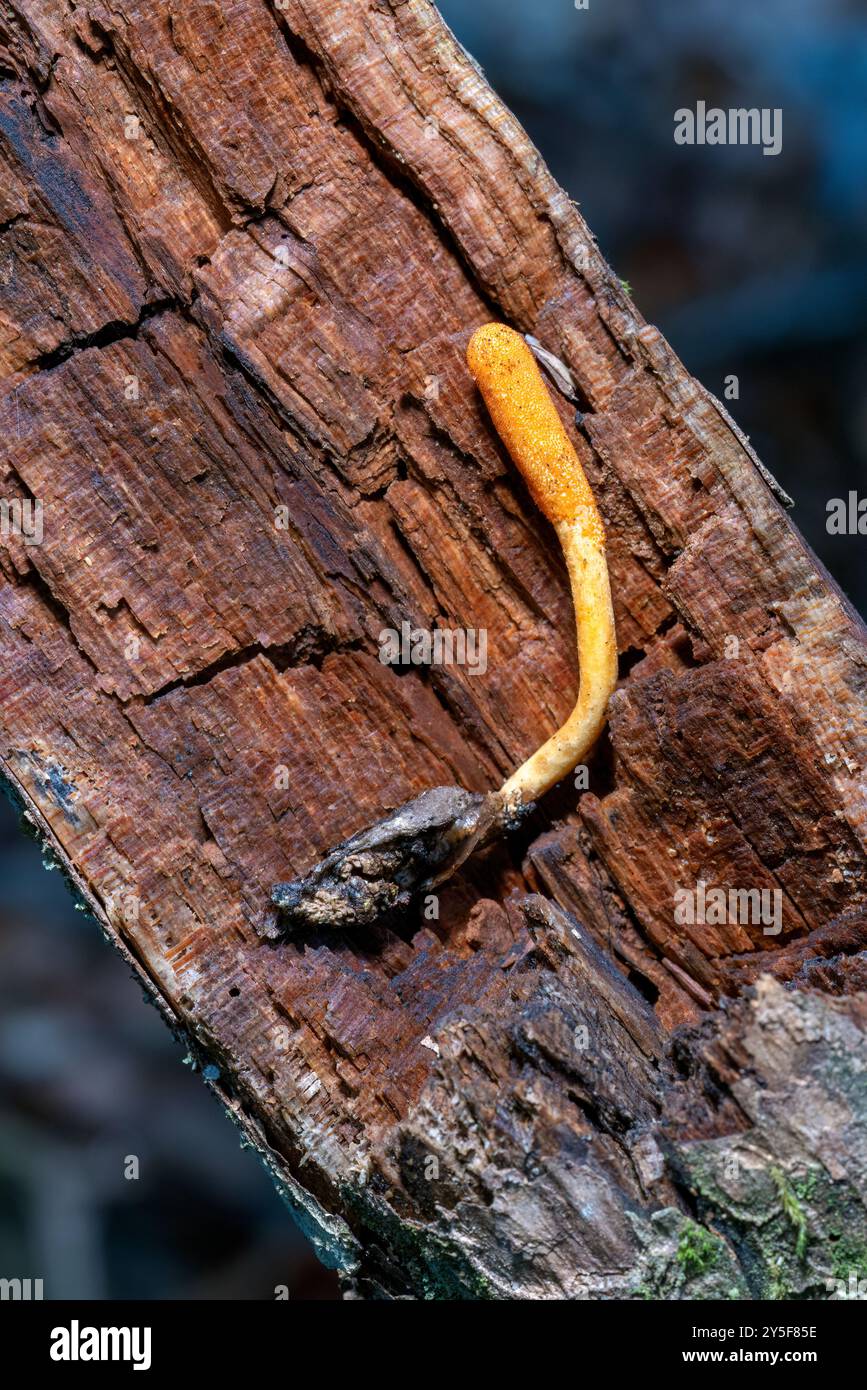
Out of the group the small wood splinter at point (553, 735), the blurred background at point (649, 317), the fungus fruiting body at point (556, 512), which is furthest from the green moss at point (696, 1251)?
the blurred background at point (649, 317)

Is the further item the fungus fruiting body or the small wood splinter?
the fungus fruiting body

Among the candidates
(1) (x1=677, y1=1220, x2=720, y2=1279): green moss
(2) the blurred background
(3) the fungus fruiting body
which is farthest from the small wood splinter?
(2) the blurred background

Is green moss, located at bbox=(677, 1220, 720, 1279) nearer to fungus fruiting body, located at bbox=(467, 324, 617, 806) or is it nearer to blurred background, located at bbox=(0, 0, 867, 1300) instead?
fungus fruiting body, located at bbox=(467, 324, 617, 806)

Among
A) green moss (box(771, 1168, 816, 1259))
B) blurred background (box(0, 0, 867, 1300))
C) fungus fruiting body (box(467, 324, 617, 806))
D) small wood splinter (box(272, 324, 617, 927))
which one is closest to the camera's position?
green moss (box(771, 1168, 816, 1259))

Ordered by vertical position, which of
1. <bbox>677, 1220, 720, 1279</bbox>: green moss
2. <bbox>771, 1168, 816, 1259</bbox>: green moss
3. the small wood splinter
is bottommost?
<bbox>677, 1220, 720, 1279</bbox>: green moss

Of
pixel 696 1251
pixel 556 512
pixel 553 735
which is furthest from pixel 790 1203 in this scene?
pixel 556 512

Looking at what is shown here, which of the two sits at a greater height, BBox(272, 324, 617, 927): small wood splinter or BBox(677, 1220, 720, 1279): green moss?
BBox(272, 324, 617, 927): small wood splinter

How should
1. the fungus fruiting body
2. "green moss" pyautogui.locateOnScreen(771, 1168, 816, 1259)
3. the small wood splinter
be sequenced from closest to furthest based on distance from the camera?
"green moss" pyautogui.locateOnScreen(771, 1168, 816, 1259) → the small wood splinter → the fungus fruiting body

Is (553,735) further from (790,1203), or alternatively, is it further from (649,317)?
(649,317)
